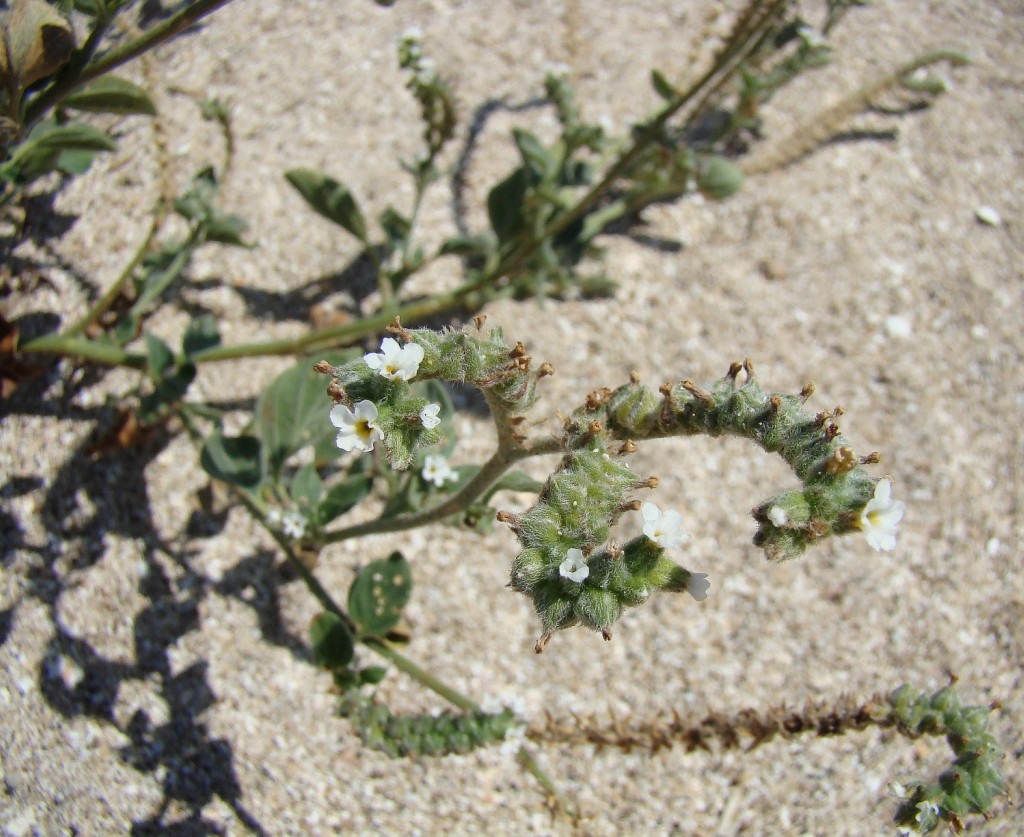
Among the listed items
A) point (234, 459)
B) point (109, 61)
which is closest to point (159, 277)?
point (234, 459)

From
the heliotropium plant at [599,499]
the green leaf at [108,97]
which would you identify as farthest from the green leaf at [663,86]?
the green leaf at [108,97]

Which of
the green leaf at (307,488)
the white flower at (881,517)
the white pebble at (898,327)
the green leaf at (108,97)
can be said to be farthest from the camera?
the white pebble at (898,327)

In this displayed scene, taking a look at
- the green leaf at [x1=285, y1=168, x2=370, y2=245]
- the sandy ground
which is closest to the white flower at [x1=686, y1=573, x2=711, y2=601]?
the sandy ground

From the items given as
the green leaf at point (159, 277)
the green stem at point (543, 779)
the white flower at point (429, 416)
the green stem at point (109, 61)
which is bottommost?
the green stem at point (543, 779)

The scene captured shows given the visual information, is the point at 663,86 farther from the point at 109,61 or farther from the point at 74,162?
the point at 74,162

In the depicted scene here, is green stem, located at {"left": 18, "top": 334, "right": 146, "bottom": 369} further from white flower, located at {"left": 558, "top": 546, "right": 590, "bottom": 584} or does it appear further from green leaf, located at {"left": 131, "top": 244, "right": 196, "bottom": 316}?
white flower, located at {"left": 558, "top": 546, "right": 590, "bottom": 584}

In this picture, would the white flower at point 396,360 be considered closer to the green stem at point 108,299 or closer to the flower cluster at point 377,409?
the flower cluster at point 377,409
